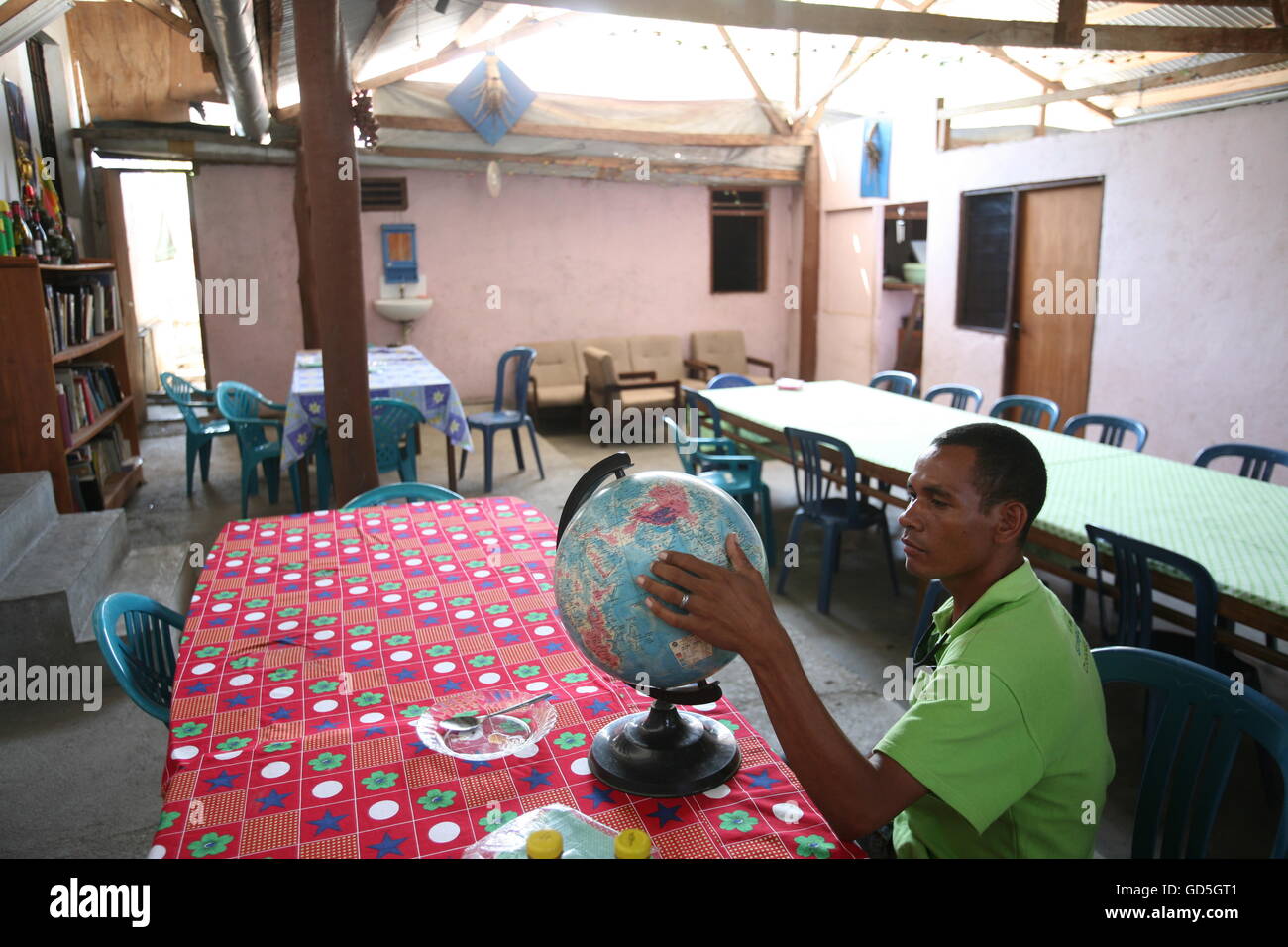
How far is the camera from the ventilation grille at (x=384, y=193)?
375 inches

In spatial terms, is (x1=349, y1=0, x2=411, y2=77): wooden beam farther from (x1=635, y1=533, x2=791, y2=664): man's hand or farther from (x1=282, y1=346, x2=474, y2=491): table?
(x1=635, y1=533, x2=791, y2=664): man's hand

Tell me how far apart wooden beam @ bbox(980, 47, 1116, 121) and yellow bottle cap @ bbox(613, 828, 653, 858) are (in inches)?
318

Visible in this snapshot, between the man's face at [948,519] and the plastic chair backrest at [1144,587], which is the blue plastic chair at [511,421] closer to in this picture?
the plastic chair backrest at [1144,587]

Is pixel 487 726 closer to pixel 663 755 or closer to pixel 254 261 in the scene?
pixel 663 755

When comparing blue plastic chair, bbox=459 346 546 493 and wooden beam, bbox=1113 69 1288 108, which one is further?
wooden beam, bbox=1113 69 1288 108

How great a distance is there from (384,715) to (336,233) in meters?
3.29

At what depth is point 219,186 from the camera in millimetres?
9062

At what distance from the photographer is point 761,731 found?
337 cm

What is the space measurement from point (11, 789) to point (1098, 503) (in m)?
4.17

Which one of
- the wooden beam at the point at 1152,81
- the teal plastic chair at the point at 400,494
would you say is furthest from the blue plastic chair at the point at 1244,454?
the wooden beam at the point at 1152,81

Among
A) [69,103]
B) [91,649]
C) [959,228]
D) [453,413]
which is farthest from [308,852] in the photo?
[69,103]

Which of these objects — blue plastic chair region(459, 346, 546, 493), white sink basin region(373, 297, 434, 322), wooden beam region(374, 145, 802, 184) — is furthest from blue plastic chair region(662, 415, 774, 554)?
white sink basin region(373, 297, 434, 322)

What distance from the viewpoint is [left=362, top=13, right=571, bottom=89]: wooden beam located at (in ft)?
25.1
